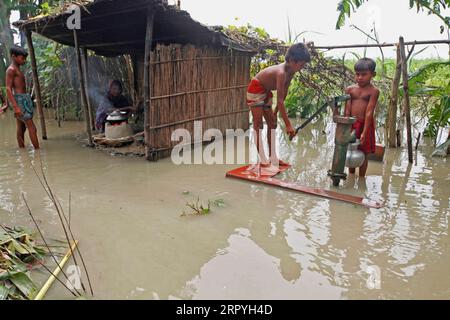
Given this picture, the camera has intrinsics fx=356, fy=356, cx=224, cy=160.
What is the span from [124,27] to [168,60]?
1.45 m

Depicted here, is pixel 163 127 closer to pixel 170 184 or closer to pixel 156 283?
pixel 170 184

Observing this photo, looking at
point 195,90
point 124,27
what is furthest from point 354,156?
point 124,27

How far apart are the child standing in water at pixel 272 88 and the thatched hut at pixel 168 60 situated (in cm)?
144

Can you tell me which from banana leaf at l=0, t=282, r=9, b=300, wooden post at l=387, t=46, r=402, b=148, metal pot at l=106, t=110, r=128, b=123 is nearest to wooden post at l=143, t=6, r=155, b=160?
metal pot at l=106, t=110, r=128, b=123

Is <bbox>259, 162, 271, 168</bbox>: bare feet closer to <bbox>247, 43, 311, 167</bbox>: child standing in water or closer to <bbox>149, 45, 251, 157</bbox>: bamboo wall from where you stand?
<bbox>247, 43, 311, 167</bbox>: child standing in water

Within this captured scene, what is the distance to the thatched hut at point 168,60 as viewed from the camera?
4.89m

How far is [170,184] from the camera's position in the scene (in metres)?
4.16

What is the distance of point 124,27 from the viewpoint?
600 centimetres

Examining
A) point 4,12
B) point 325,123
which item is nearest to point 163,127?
point 325,123

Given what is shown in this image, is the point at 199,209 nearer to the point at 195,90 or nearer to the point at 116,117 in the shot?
the point at 195,90

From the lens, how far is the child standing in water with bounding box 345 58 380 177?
3713 mm

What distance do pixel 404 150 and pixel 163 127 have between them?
12.6ft
